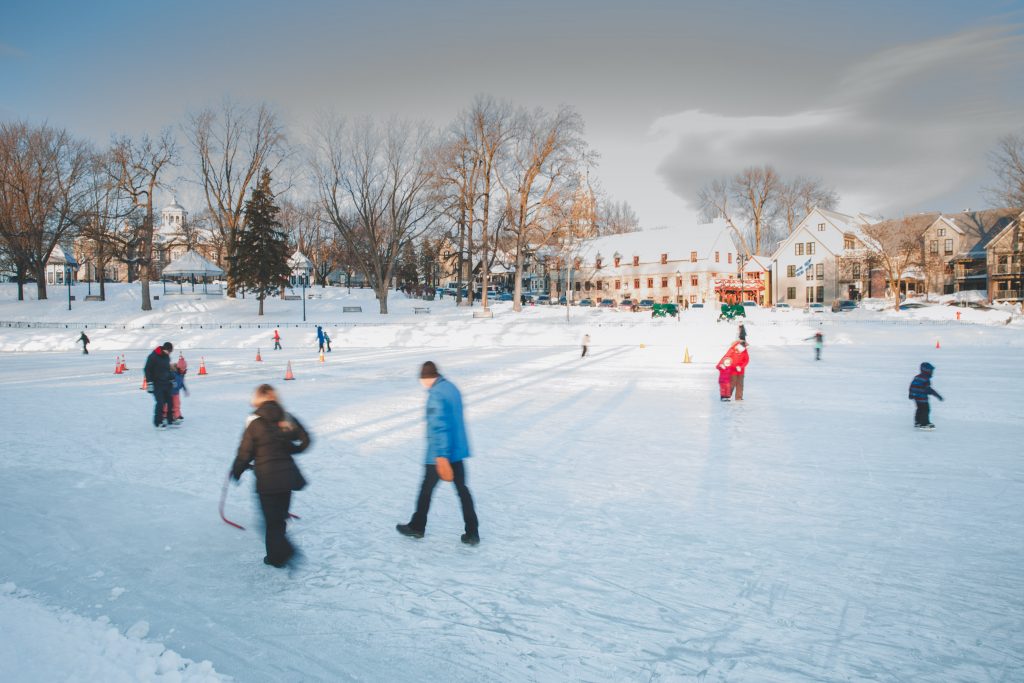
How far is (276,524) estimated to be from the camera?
462 centimetres

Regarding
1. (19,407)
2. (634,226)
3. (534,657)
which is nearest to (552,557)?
(534,657)

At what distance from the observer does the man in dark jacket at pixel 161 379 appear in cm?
998

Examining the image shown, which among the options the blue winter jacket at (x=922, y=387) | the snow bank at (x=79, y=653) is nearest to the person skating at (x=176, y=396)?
the snow bank at (x=79, y=653)

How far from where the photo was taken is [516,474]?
24.8 feet

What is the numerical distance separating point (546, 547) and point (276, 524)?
230 cm

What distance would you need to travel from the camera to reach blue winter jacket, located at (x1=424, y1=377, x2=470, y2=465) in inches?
190


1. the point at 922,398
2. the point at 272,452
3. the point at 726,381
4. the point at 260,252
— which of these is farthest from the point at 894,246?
the point at 272,452

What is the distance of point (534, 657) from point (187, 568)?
122 inches

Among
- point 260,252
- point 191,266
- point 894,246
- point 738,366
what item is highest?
point 894,246

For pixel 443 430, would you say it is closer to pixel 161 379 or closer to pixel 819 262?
pixel 161 379

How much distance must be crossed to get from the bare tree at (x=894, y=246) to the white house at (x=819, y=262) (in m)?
3.12

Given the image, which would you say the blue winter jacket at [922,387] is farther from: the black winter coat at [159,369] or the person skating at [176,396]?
the person skating at [176,396]

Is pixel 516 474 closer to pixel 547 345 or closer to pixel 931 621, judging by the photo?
pixel 931 621

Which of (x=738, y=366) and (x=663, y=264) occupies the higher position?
(x=663, y=264)
